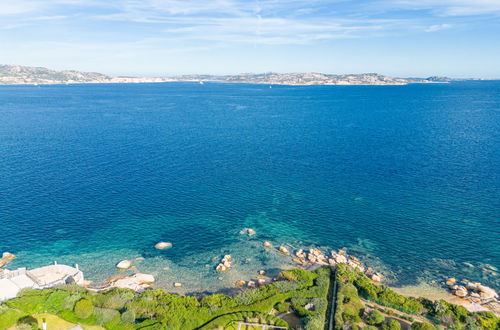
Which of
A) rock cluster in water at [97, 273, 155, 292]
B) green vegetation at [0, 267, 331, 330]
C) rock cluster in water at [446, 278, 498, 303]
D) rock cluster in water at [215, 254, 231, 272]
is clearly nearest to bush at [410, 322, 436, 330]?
green vegetation at [0, 267, 331, 330]

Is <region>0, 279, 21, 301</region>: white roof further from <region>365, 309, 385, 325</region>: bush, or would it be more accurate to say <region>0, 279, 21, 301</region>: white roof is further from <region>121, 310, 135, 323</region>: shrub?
<region>365, 309, 385, 325</region>: bush

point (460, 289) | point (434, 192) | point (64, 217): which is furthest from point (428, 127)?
point (64, 217)

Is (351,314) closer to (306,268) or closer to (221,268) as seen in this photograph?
(306,268)

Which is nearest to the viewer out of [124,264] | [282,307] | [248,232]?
[282,307]

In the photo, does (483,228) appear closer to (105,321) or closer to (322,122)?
(105,321)

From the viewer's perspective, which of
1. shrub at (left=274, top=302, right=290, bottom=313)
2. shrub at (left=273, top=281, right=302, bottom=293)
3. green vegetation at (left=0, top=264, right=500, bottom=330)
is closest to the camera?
green vegetation at (left=0, top=264, right=500, bottom=330)

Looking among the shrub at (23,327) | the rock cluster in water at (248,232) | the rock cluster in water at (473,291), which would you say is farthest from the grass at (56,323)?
the rock cluster in water at (473,291)

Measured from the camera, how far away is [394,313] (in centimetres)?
3778

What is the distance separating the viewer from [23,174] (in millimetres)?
80562

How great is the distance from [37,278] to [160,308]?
62.2ft

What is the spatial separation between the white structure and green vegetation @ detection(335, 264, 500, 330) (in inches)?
1358

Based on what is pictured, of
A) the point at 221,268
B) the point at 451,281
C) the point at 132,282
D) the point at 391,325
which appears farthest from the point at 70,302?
the point at 451,281

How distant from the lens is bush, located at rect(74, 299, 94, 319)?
34.4 meters

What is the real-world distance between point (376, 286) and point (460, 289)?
11.6 metres
